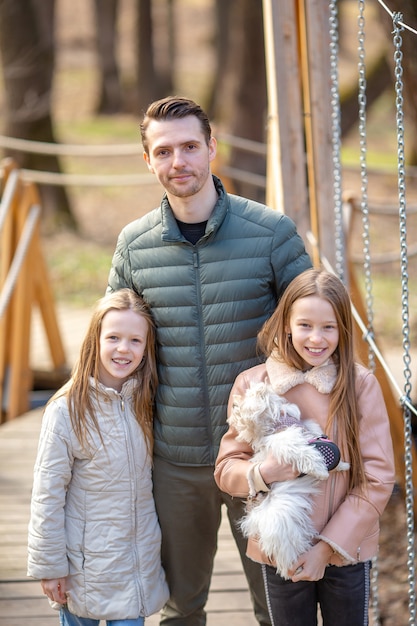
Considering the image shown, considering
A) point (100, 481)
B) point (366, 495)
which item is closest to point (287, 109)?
point (100, 481)

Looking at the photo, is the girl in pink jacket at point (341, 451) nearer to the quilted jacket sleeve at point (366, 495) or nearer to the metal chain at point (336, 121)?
the quilted jacket sleeve at point (366, 495)

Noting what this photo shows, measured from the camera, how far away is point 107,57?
19.1 m

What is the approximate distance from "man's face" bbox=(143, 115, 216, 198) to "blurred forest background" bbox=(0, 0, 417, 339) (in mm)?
1990

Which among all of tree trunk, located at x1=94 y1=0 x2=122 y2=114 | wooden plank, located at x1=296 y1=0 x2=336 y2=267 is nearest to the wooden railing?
wooden plank, located at x1=296 y1=0 x2=336 y2=267

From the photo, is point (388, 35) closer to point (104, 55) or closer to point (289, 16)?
point (289, 16)

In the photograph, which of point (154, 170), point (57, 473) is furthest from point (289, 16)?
point (57, 473)

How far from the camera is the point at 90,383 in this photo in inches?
95.5

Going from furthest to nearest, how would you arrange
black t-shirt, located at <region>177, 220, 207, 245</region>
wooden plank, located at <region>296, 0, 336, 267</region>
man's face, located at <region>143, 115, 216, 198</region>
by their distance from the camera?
1. wooden plank, located at <region>296, 0, 336, 267</region>
2. black t-shirt, located at <region>177, 220, 207, 245</region>
3. man's face, located at <region>143, 115, 216, 198</region>

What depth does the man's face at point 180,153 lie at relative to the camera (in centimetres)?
233

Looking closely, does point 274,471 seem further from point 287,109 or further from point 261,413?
point 287,109

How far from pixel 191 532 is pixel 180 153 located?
1023 millimetres

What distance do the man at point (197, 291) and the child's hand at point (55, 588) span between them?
0.32 m

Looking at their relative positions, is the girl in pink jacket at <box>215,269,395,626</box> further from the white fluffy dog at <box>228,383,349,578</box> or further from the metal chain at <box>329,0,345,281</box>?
the metal chain at <box>329,0,345,281</box>

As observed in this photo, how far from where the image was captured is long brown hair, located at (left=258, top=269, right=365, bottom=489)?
215 centimetres
